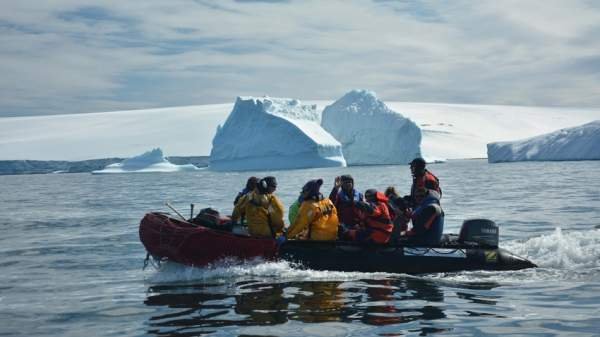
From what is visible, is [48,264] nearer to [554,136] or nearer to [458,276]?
[458,276]

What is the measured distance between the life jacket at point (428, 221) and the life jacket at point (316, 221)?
1048mm

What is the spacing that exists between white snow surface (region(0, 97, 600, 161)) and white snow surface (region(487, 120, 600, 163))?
56.3 feet

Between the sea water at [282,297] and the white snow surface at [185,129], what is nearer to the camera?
the sea water at [282,297]

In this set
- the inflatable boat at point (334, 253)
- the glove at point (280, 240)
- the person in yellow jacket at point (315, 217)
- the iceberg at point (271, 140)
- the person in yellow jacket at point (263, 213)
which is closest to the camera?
the person in yellow jacket at point (315, 217)

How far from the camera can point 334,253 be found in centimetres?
934

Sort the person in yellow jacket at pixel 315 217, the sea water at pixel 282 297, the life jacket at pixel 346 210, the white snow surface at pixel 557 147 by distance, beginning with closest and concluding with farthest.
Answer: the sea water at pixel 282 297 < the person in yellow jacket at pixel 315 217 < the life jacket at pixel 346 210 < the white snow surface at pixel 557 147

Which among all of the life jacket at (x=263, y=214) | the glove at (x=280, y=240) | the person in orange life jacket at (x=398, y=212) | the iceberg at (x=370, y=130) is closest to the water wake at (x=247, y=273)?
the glove at (x=280, y=240)

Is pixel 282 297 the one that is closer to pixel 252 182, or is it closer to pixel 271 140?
pixel 252 182

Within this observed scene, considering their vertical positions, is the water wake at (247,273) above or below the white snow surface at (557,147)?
below

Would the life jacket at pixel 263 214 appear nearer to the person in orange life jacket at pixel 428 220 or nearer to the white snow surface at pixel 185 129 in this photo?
the person in orange life jacket at pixel 428 220

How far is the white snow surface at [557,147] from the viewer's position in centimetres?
5656

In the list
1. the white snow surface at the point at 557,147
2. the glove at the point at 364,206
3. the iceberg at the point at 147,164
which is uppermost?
the white snow surface at the point at 557,147

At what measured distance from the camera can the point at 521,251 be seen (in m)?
10.8

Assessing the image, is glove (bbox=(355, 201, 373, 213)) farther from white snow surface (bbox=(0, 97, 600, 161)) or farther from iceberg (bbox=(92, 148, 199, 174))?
white snow surface (bbox=(0, 97, 600, 161))
